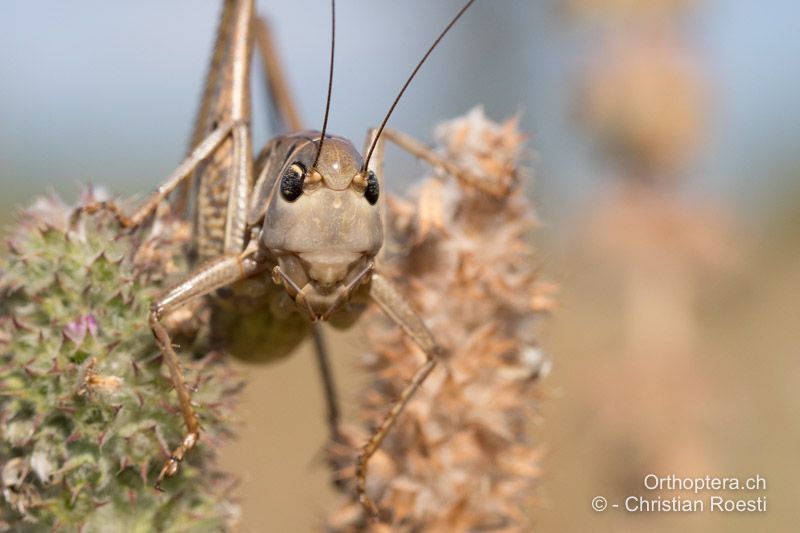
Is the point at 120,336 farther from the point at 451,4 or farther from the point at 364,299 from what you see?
the point at 451,4

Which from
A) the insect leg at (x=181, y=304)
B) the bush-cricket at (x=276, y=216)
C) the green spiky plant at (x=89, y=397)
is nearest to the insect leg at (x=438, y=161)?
the bush-cricket at (x=276, y=216)

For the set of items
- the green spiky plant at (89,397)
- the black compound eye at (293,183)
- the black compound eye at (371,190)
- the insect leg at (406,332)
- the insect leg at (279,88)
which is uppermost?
the insect leg at (279,88)

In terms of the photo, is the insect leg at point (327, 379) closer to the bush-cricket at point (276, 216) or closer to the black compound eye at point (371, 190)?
the bush-cricket at point (276, 216)

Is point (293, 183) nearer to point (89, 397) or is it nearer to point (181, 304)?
point (181, 304)

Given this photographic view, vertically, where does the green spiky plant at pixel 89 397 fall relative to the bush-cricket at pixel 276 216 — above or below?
below

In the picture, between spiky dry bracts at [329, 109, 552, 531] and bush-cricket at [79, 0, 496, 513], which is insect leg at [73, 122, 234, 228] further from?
spiky dry bracts at [329, 109, 552, 531]

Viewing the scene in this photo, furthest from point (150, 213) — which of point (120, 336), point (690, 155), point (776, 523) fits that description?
point (776, 523)

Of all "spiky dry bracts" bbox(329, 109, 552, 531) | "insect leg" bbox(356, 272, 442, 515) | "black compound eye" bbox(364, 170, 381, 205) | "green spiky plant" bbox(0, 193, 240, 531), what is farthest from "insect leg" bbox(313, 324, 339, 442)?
"black compound eye" bbox(364, 170, 381, 205)
